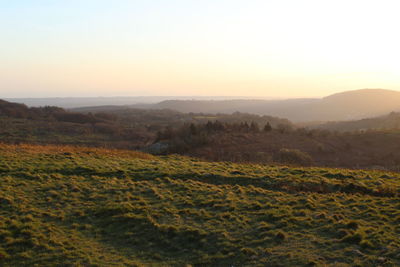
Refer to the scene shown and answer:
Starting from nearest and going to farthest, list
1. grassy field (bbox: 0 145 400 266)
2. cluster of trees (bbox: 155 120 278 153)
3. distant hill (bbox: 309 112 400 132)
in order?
grassy field (bbox: 0 145 400 266)
cluster of trees (bbox: 155 120 278 153)
distant hill (bbox: 309 112 400 132)

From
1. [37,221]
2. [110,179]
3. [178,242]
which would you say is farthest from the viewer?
[110,179]

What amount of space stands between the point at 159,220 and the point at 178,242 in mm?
1683

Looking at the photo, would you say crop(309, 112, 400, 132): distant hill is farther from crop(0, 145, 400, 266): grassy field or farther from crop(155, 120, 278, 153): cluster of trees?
crop(0, 145, 400, 266): grassy field

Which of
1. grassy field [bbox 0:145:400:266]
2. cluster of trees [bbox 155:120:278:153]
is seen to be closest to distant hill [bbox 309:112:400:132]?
cluster of trees [bbox 155:120:278:153]

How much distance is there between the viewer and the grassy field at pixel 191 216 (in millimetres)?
8750

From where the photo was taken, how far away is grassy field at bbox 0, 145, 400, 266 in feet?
28.7

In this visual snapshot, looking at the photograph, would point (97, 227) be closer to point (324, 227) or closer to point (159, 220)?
point (159, 220)

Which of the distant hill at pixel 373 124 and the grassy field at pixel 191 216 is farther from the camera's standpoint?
the distant hill at pixel 373 124

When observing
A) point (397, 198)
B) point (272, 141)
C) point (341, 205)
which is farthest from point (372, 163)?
point (341, 205)

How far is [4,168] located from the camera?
16.1 metres

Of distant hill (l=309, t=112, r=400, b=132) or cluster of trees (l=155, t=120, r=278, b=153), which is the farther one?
distant hill (l=309, t=112, r=400, b=132)

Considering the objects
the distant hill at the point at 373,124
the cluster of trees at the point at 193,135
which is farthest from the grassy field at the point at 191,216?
the distant hill at the point at 373,124

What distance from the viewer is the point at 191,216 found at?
38.4 feet

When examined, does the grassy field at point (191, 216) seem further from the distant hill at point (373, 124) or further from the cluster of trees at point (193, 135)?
the distant hill at point (373, 124)
